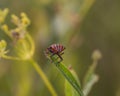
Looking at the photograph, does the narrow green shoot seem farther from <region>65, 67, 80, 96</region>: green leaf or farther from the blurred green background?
the blurred green background

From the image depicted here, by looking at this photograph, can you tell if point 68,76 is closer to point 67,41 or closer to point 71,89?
point 71,89

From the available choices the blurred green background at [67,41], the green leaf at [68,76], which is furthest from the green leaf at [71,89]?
the blurred green background at [67,41]

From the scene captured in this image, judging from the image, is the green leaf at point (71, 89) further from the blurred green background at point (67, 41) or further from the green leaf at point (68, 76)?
the blurred green background at point (67, 41)

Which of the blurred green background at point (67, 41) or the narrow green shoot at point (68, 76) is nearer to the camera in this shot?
the narrow green shoot at point (68, 76)

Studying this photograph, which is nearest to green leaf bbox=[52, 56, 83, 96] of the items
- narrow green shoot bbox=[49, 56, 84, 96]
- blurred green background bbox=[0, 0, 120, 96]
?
narrow green shoot bbox=[49, 56, 84, 96]

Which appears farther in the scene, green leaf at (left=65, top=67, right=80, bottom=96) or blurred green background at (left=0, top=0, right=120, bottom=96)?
blurred green background at (left=0, top=0, right=120, bottom=96)

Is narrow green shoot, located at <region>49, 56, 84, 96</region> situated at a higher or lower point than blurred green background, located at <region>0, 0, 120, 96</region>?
lower

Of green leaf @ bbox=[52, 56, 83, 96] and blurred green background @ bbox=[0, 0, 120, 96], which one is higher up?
blurred green background @ bbox=[0, 0, 120, 96]

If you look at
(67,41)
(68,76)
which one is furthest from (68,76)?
(67,41)

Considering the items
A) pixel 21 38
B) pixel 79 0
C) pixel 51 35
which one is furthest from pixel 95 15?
pixel 21 38
